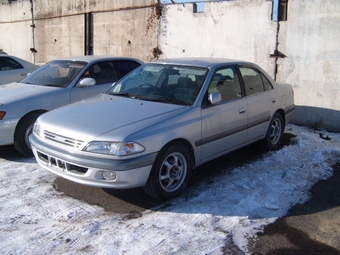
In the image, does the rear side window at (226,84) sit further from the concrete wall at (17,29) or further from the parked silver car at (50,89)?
the concrete wall at (17,29)

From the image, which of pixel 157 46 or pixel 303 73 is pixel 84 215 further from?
pixel 157 46

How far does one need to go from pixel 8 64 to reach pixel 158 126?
6518 mm

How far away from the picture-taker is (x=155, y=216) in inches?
159

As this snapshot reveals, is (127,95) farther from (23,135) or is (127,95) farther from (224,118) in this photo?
(23,135)

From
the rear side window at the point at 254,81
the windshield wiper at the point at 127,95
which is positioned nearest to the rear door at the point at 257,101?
the rear side window at the point at 254,81

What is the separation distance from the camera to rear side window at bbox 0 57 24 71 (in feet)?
30.1

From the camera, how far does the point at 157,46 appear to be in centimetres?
1047

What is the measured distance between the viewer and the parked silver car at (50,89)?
5695mm

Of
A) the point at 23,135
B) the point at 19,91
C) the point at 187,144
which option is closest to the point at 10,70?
the point at 19,91

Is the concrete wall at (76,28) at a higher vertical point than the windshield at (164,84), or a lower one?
higher

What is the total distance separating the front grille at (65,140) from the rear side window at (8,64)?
555cm

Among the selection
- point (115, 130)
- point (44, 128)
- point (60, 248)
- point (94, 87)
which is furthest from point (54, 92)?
point (60, 248)

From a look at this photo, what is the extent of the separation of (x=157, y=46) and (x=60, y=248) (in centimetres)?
781

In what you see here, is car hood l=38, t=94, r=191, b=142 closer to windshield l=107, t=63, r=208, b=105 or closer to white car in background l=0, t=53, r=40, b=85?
windshield l=107, t=63, r=208, b=105
